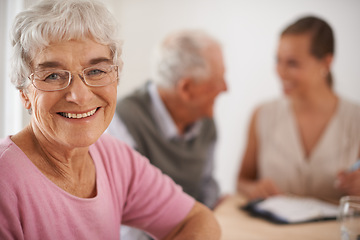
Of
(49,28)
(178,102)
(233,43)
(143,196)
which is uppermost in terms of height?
(233,43)

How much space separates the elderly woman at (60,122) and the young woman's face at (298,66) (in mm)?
1340

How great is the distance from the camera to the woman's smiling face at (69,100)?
0.78 m

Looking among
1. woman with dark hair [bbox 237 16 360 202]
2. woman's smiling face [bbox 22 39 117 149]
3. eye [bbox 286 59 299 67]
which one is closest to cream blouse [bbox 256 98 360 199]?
woman with dark hair [bbox 237 16 360 202]

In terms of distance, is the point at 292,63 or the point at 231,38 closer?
the point at 292,63

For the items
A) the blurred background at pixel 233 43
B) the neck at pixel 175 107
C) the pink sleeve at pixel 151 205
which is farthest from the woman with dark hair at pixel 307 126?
the pink sleeve at pixel 151 205

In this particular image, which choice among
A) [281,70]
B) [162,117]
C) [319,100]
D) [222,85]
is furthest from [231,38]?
[162,117]

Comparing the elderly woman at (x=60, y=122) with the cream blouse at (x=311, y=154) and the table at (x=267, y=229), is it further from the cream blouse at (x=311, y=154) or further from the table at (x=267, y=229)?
the cream blouse at (x=311, y=154)

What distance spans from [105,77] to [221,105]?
2.24m

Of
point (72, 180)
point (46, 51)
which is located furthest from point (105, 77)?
point (72, 180)

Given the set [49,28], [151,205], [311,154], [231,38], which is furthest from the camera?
[231,38]

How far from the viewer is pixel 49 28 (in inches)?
30.1

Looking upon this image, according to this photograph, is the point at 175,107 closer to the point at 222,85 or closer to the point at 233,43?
the point at 222,85

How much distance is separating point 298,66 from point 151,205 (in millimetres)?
1314

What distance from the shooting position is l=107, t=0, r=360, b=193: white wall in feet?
9.24
